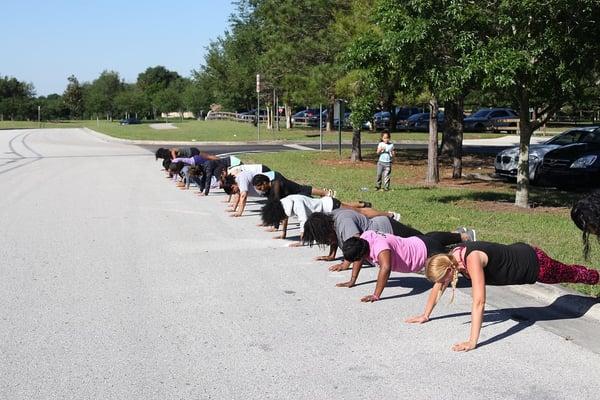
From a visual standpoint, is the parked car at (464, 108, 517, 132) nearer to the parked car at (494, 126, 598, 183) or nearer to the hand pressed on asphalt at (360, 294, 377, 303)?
the parked car at (494, 126, 598, 183)

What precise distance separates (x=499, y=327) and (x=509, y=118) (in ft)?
139

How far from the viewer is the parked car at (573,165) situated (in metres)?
15.0

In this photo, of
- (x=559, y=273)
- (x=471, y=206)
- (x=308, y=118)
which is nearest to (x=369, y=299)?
(x=559, y=273)

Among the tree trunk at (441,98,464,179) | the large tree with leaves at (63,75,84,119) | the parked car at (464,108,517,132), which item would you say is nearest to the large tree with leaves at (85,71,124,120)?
the large tree with leaves at (63,75,84,119)

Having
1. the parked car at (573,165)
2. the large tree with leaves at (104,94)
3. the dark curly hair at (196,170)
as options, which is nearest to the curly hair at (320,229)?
the dark curly hair at (196,170)

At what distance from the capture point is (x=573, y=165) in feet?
50.6

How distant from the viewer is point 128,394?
14.0 feet

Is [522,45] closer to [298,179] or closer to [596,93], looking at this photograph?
[596,93]

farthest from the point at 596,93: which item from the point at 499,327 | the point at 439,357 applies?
the point at 439,357

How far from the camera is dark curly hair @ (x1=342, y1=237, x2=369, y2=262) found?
238 inches

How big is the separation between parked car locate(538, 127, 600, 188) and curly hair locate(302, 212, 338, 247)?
1033cm

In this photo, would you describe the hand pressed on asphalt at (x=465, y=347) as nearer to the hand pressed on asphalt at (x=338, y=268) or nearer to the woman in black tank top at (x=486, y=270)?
the woman in black tank top at (x=486, y=270)

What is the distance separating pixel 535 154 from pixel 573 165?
122 centimetres

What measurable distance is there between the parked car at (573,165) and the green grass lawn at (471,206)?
28.3 inches
